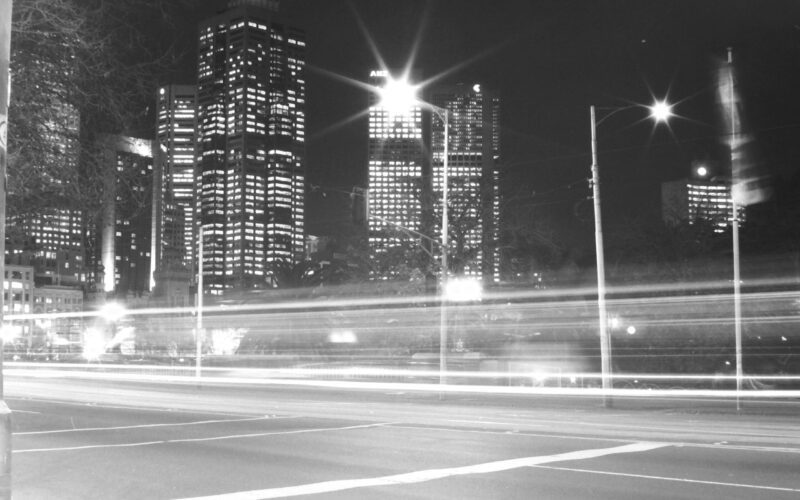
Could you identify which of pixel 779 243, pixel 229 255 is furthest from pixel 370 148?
pixel 229 255

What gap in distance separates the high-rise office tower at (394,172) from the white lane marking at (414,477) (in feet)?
62.9

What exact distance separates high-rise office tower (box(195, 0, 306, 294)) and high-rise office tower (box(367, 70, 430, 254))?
15.9ft

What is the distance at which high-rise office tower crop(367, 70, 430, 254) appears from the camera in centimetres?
4262

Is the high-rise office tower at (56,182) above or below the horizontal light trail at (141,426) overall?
above

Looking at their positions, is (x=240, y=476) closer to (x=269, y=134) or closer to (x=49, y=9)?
(x=49, y=9)

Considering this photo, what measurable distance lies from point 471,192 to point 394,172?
8049 millimetres

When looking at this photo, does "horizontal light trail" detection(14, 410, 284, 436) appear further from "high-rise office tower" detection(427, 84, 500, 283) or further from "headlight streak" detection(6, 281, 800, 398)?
"high-rise office tower" detection(427, 84, 500, 283)

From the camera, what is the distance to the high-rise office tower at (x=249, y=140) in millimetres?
56656

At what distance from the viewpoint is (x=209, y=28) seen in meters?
52.1

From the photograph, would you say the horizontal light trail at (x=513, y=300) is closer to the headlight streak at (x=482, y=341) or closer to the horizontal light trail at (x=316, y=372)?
the headlight streak at (x=482, y=341)

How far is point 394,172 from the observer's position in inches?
1953

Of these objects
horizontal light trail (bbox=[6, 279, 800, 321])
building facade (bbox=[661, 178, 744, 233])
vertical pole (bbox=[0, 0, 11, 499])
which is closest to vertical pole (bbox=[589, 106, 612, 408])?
horizontal light trail (bbox=[6, 279, 800, 321])

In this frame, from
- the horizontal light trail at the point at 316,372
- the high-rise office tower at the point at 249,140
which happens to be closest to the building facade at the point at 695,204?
the horizontal light trail at the point at 316,372

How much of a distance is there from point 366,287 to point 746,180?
18431mm
